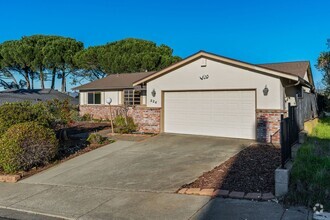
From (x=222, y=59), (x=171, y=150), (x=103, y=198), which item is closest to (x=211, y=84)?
(x=222, y=59)

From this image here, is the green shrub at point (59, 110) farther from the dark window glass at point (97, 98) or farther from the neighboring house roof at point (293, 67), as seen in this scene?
the dark window glass at point (97, 98)

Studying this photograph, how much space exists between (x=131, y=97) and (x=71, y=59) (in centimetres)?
1682

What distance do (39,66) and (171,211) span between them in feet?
119

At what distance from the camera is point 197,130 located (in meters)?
14.2

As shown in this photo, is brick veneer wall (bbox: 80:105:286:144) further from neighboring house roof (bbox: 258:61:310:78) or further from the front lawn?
neighboring house roof (bbox: 258:61:310:78)

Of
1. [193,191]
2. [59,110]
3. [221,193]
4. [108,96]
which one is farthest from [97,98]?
[221,193]

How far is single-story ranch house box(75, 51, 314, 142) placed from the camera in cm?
1218

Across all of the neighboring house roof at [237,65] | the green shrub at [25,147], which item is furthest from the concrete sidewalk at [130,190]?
the neighboring house roof at [237,65]

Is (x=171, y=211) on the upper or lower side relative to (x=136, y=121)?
lower

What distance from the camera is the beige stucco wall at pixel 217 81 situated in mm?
12133

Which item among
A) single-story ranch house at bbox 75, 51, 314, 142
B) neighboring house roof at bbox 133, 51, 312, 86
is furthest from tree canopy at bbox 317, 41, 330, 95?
neighboring house roof at bbox 133, 51, 312, 86

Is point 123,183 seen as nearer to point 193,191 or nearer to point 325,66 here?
point 193,191

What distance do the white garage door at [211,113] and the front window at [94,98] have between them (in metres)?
12.0

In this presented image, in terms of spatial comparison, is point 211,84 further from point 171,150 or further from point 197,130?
point 171,150
